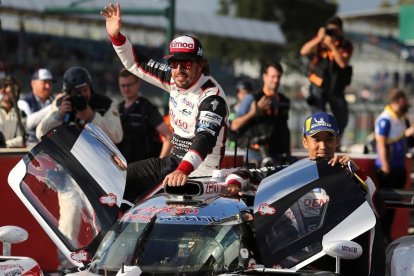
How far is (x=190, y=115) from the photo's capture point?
8945 millimetres

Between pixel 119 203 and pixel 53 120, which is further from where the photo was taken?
pixel 53 120

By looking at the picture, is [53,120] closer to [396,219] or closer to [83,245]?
[83,245]

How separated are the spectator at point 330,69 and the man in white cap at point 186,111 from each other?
4787 millimetres

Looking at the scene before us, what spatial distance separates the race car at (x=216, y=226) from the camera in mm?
7285

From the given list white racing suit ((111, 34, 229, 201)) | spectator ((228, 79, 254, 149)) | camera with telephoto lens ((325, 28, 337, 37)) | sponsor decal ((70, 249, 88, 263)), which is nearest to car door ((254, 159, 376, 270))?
white racing suit ((111, 34, 229, 201))

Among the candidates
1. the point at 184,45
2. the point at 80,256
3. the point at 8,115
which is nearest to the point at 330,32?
the point at 8,115

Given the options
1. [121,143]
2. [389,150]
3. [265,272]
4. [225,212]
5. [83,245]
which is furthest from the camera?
[389,150]

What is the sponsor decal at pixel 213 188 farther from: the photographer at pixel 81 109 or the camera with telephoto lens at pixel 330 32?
the camera with telephoto lens at pixel 330 32

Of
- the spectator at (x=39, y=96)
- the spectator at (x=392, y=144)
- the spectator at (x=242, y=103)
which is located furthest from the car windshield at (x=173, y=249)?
the spectator at (x=392, y=144)

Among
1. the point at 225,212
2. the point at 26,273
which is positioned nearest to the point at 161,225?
the point at 225,212

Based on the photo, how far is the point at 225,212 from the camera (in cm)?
Answer: 757

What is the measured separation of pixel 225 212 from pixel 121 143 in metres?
4.49

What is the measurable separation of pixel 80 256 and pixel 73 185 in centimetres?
68

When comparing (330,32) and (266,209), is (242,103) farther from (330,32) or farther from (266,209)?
(266,209)
